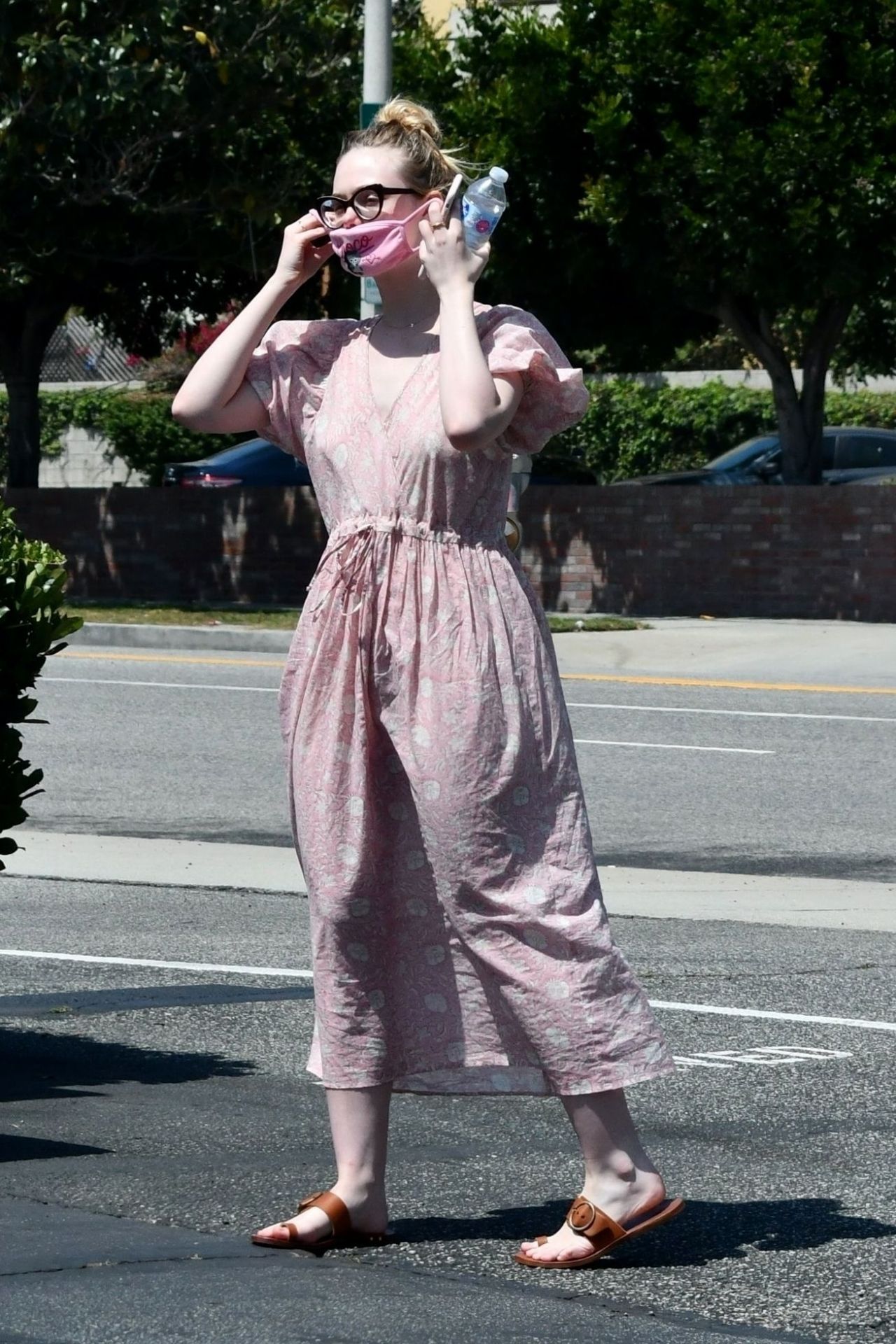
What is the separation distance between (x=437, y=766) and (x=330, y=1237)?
2.77 ft

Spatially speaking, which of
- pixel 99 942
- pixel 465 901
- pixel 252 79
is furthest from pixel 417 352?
pixel 252 79

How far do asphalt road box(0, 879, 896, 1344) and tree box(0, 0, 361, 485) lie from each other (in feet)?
45.3

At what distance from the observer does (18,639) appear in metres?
5.06

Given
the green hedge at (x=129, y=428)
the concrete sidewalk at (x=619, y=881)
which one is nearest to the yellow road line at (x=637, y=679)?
the concrete sidewalk at (x=619, y=881)

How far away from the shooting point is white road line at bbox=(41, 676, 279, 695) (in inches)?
614

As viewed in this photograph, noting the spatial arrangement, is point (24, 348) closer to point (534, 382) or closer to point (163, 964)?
point (163, 964)

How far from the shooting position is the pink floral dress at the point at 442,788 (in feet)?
12.4

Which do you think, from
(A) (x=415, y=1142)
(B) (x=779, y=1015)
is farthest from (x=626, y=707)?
(A) (x=415, y=1142)

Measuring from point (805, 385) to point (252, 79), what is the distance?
6274 mm

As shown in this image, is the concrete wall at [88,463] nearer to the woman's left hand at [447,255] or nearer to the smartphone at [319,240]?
the smartphone at [319,240]

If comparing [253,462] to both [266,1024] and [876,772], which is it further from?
[266,1024]

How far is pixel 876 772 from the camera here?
38.7ft

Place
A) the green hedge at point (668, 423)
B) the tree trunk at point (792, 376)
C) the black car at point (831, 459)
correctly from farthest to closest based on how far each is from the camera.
Answer: 1. the green hedge at point (668, 423)
2. the black car at point (831, 459)
3. the tree trunk at point (792, 376)

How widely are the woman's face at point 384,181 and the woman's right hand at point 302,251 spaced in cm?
9
